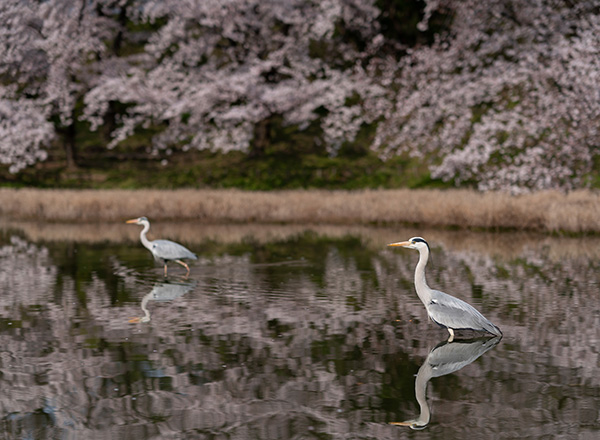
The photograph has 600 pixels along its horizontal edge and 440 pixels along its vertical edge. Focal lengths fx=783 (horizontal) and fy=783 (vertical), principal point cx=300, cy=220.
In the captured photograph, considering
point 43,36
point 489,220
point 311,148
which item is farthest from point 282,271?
point 43,36

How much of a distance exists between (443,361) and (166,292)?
5.87 metres

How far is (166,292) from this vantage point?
1260 centimetres

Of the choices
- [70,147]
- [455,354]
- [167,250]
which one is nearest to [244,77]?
[70,147]

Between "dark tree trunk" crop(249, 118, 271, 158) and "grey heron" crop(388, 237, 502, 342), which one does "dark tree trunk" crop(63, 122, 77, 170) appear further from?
"grey heron" crop(388, 237, 502, 342)

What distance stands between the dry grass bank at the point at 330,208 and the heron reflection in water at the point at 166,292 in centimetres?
1205

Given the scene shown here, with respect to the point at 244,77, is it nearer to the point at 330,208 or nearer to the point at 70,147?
the point at 330,208

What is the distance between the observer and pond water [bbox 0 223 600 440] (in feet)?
19.9

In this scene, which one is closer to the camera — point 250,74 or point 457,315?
point 457,315

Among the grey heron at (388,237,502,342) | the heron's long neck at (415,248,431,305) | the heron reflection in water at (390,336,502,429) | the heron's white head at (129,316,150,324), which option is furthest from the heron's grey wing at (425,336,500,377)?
the heron's white head at (129,316,150,324)

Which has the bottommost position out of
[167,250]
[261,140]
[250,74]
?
[167,250]

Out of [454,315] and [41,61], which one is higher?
[41,61]

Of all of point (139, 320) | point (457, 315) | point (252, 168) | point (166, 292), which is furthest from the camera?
point (252, 168)

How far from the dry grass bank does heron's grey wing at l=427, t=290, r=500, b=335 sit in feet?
45.4

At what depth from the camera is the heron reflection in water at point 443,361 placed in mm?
6202
